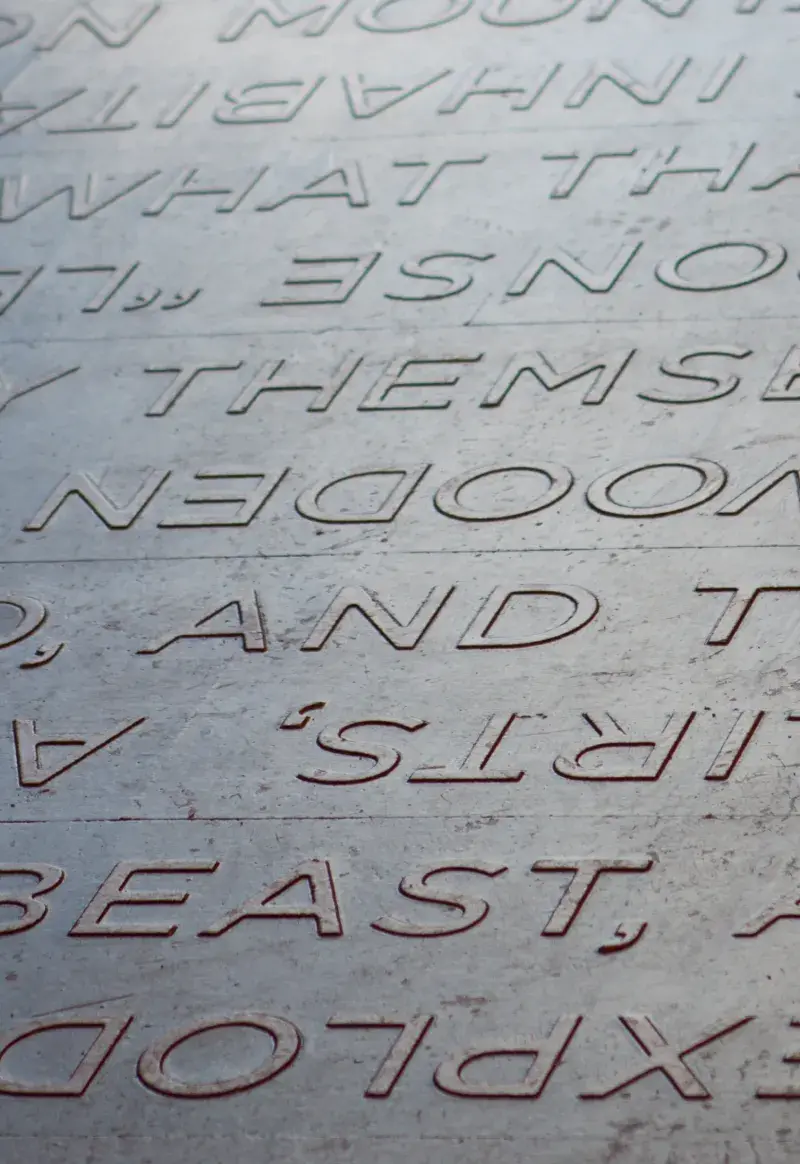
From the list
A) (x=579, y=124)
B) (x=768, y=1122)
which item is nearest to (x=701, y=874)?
(x=768, y=1122)

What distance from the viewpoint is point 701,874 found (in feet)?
9.20

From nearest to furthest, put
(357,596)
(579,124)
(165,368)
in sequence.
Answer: (357,596), (165,368), (579,124)

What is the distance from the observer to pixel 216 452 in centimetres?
400

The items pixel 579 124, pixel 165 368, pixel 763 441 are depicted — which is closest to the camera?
pixel 763 441

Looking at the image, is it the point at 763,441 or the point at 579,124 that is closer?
the point at 763,441

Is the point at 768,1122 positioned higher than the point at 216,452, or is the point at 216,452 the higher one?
the point at 216,452

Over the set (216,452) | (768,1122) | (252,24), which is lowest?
(768,1122)

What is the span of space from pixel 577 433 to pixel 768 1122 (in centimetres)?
192

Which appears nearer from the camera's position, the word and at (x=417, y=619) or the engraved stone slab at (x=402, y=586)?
the engraved stone slab at (x=402, y=586)

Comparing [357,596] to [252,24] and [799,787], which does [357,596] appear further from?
[252,24]

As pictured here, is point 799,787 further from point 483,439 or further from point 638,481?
point 483,439

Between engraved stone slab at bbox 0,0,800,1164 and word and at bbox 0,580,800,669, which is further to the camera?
word and at bbox 0,580,800,669

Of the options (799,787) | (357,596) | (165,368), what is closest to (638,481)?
(357,596)

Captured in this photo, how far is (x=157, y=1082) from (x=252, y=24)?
4.19 m
